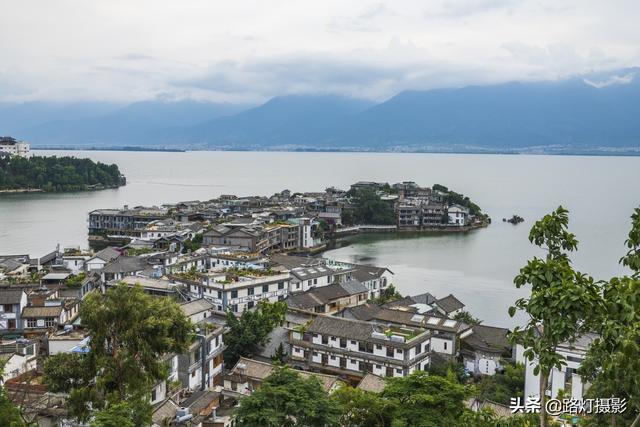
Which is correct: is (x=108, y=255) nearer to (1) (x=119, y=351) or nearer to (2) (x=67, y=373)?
(2) (x=67, y=373)

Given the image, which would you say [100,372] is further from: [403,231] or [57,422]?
[403,231]

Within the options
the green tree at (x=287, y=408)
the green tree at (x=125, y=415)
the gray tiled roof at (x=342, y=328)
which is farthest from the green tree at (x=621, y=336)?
the gray tiled roof at (x=342, y=328)

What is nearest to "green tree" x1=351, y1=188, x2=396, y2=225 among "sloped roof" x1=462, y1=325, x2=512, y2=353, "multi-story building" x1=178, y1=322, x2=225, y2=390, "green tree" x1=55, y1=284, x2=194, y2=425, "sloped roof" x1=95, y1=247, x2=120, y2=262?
"sloped roof" x1=95, y1=247, x2=120, y2=262

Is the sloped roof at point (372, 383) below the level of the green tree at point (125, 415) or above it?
below

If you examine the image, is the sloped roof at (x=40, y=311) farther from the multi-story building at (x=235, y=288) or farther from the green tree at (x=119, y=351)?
the green tree at (x=119, y=351)

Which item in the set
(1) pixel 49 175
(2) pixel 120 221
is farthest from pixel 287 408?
(1) pixel 49 175
